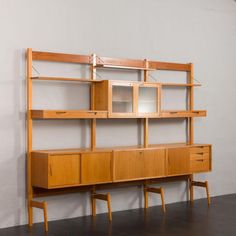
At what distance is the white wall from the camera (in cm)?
615

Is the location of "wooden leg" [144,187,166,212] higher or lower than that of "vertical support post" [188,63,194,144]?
lower

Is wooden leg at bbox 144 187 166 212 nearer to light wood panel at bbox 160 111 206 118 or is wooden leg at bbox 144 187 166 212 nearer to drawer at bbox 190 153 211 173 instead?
drawer at bbox 190 153 211 173

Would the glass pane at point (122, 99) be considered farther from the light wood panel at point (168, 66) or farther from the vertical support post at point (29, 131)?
the vertical support post at point (29, 131)

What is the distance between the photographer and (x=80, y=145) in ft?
22.2

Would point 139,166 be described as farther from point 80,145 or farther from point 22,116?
point 22,116

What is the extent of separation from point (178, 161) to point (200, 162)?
1.46 ft

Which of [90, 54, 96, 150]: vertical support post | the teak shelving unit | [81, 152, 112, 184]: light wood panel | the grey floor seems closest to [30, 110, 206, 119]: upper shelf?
the teak shelving unit

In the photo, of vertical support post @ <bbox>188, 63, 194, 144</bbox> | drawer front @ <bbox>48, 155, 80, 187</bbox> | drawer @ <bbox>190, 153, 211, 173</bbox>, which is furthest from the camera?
vertical support post @ <bbox>188, 63, 194, 144</bbox>

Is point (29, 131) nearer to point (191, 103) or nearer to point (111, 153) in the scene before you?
point (111, 153)

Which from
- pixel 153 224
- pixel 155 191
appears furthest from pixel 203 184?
pixel 153 224

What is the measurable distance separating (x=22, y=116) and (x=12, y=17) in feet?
3.69

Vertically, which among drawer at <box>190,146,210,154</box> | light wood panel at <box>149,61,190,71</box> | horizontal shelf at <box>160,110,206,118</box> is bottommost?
drawer at <box>190,146,210,154</box>

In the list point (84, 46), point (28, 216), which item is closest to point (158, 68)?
point (84, 46)

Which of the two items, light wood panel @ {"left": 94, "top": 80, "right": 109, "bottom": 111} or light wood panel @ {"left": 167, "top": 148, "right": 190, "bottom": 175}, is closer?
light wood panel @ {"left": 94, "top": 80, "right": 109, "bottom": 111}
